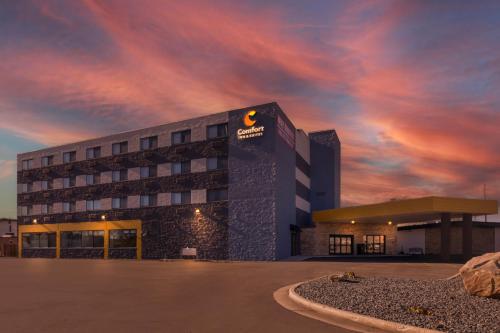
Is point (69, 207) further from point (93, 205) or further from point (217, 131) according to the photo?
point (217, 131)

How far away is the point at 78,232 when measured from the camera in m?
55.5

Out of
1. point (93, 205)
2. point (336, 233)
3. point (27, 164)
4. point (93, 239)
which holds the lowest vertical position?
point (93, 239)

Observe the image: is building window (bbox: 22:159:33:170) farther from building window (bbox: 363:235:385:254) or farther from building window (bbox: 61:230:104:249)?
building window (bbox: 363:235:385:254)

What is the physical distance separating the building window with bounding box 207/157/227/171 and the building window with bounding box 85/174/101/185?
54.7 feet

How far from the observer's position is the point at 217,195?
44906mm

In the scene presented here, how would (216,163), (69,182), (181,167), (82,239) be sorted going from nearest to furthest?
1. (216,163)
2. (181,167)
3. (82,239)
4. (69,182)

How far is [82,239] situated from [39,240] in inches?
352

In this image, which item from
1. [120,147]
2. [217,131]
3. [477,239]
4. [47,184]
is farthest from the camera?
[47,184]

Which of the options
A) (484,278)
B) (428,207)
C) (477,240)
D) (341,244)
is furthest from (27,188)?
(484,278)

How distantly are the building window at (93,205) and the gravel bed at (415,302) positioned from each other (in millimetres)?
42240

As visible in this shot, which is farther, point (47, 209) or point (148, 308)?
point (47, 209)

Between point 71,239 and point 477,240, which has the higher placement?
point 71,239

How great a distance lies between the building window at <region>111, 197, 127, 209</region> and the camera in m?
52.0

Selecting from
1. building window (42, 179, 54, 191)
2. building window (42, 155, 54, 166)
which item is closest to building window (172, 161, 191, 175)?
building window (42, 179, 54, 191)
